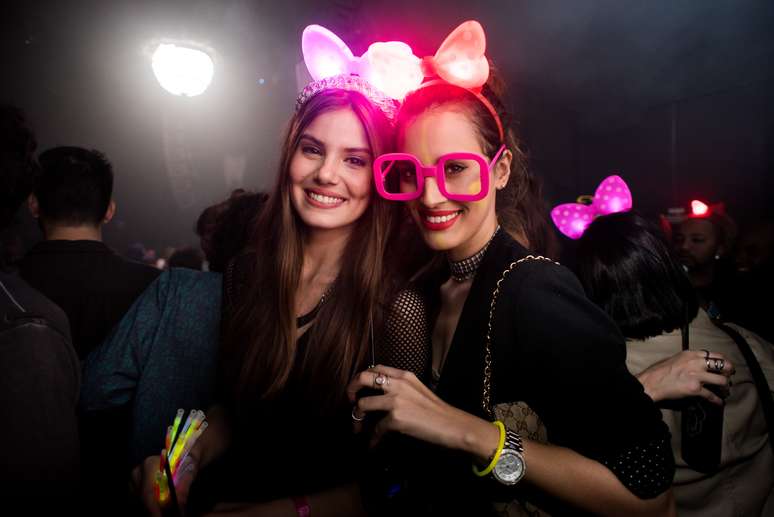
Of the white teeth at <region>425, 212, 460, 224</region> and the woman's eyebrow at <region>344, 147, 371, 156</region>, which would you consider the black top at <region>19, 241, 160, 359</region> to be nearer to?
the woman's eyebrow at <region>344, 147, 371, 156</region>

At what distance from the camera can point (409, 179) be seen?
4.53 ft

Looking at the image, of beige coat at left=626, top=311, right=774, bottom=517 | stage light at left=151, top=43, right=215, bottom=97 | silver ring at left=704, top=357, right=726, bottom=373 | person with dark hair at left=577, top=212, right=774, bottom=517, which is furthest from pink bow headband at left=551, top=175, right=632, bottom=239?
stage light at left=151, top=43, right=215, bottom=97

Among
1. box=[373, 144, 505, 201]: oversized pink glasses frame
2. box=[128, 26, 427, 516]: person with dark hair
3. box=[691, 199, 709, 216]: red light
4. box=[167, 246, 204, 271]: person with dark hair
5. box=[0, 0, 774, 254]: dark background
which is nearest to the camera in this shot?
box=[373, 144, 505, 201]: oversized pink glasses frame

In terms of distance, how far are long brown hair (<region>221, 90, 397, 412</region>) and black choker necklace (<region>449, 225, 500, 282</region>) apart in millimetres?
272

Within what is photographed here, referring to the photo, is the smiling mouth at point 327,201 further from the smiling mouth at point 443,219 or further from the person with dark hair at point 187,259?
the person with dark hair at point 187,259

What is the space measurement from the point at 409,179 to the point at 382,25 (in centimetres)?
478

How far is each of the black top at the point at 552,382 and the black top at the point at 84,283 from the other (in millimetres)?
1715

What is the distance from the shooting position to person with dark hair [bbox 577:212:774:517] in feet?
4.51

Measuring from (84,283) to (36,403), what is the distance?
149 centimetres

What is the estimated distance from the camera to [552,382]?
1007 mm

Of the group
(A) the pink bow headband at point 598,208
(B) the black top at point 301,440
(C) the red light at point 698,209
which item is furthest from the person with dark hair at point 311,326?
(C) the red light at point 698,209

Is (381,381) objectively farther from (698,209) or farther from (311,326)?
(698,209)

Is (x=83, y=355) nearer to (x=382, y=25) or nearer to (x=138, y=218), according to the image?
(x=382, y=25)

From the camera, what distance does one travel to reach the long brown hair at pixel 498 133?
1318mm
